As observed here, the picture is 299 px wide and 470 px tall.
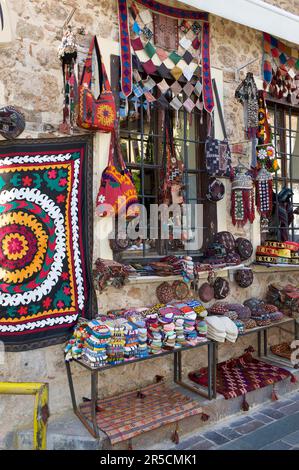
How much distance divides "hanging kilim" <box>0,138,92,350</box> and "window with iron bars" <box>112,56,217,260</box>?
27.7 inches

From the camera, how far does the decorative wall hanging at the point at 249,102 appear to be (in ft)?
16.9

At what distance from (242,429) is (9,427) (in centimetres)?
213

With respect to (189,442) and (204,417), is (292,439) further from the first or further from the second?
(189,442)

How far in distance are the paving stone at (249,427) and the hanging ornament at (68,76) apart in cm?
327

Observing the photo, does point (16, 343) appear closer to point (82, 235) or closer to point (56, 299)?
point (56, 299)

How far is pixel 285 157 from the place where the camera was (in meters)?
6.08

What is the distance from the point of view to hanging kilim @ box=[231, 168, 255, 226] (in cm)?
502

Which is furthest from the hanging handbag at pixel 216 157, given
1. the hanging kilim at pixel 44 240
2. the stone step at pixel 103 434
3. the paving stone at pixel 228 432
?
the paving stone at pixel 228 432

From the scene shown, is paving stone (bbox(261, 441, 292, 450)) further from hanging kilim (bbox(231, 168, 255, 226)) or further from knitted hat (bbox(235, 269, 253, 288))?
hanging kilim (bbox(231, 168, 255, 226))

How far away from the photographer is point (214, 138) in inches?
194

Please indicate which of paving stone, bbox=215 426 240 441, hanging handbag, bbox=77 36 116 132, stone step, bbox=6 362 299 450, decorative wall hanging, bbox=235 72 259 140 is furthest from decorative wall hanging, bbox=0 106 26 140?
paving stone, bbox=215 426 240 441

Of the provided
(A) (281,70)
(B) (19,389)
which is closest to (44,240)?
(B) (19,389)

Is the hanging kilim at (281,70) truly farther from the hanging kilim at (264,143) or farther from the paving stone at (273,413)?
the paving stone at (273,413)

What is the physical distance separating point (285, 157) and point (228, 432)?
400 cm
